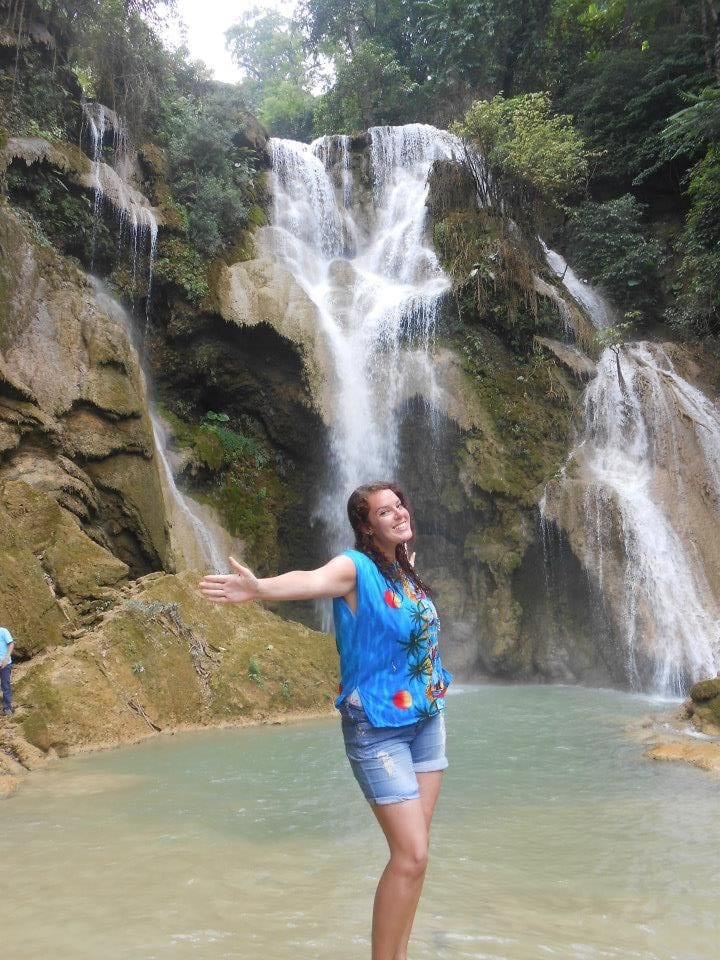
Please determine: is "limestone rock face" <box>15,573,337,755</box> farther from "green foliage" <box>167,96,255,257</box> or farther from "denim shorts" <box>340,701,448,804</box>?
"green foliage" <box>167,96,255,257</box>

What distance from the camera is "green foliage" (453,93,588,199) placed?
19.7 meters

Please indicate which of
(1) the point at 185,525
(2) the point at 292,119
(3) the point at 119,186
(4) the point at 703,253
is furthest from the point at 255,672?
(2) the point at 292,119

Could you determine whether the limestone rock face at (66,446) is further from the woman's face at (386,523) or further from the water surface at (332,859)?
the woman's face at (386,523)

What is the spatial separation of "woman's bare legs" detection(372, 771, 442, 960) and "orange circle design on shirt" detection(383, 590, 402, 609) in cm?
60

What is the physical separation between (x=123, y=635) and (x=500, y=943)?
6.47 meters

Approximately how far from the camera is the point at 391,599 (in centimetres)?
254

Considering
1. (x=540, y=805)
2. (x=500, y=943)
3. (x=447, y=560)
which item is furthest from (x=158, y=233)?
(x=500, y=943)

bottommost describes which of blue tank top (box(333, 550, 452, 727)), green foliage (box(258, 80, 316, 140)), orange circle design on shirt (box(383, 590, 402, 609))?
blue tank top (box(333, 550, 452, 727))

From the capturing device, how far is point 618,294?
19.0 meters

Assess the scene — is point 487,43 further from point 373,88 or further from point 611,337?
point 611,337

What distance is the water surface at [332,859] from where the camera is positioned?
298 centimetres

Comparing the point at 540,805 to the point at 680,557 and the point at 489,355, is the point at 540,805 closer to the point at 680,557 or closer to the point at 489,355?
the point at 680,557

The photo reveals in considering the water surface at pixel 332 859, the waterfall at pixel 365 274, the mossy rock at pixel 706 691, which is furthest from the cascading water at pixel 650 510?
the water surface at pixel 332 859

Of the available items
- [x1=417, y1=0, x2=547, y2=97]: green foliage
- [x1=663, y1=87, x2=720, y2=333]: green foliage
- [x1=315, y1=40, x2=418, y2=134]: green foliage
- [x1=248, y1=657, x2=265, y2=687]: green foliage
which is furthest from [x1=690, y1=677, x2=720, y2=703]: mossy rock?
[x1=315, y1=40, x2=418, y2=134]: green foliage
